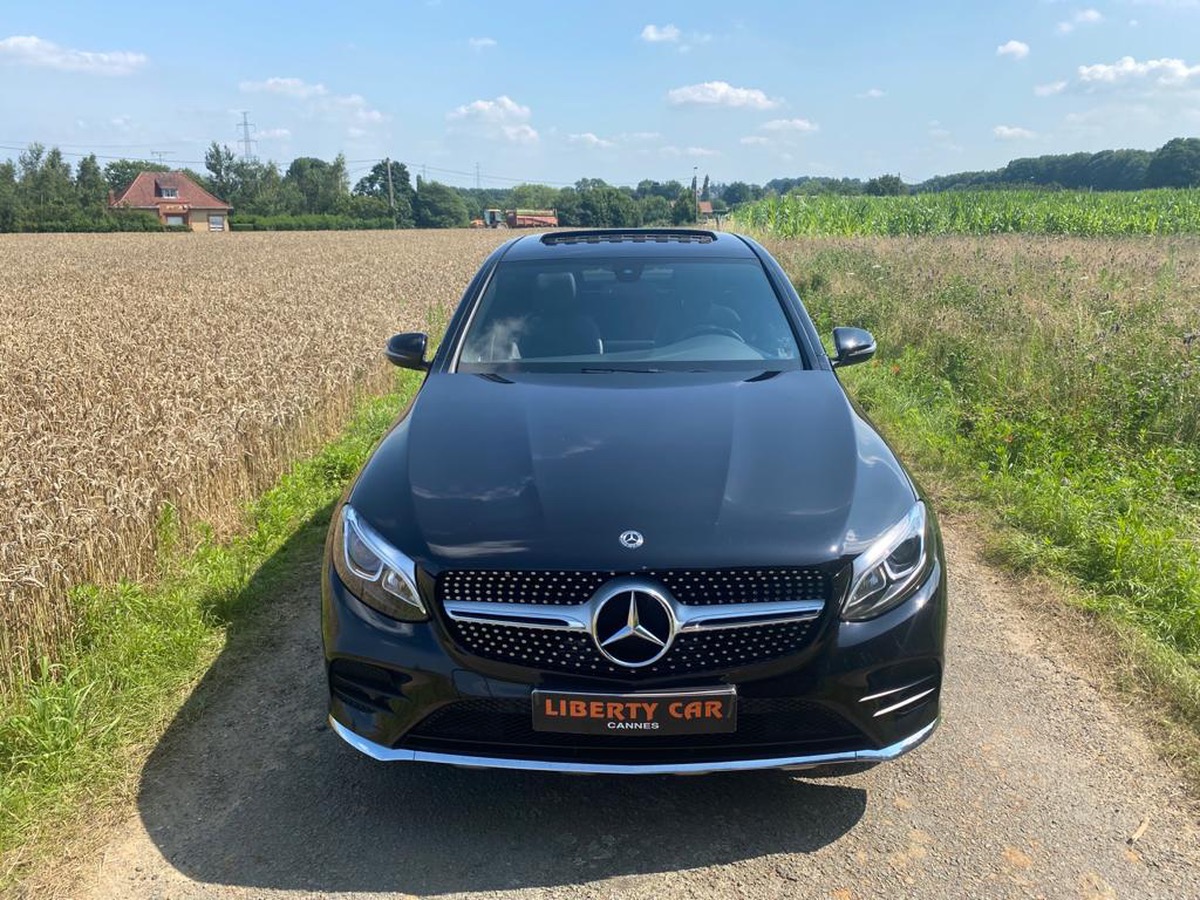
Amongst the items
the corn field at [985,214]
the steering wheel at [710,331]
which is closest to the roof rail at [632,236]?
the steering wheel at [710,331]

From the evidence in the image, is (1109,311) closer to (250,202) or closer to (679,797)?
(679,797)

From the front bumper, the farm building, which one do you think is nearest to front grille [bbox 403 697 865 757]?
the front bumper

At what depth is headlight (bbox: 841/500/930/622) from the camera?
2.45m

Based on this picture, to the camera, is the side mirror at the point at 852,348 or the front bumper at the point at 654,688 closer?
the front bumper at the point at 654,688

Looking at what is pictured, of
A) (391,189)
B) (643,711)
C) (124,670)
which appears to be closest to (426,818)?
(643,711)

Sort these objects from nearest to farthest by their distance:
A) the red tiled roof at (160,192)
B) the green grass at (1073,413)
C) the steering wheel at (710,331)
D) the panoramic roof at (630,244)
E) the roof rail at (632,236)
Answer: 1. the steering wheel at (710,331)
2. the green grass at (1073,413)
3. the panoramic roof at (630,244)
4. the roof rail at (632,236)
5. the red tiled roof at (160,192)

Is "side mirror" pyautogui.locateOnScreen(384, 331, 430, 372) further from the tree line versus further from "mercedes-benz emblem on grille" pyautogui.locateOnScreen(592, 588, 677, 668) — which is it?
the tree line

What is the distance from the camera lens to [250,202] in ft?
328

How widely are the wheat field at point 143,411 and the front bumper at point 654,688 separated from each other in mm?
1980

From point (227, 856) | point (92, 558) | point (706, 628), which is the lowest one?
point (227, 856)

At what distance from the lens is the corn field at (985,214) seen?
2588 cm

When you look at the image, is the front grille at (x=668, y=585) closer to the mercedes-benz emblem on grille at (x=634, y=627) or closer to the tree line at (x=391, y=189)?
the mercedes-benz emblem on grille at (x=634, y=627)

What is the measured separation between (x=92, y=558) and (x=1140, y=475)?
5.90m

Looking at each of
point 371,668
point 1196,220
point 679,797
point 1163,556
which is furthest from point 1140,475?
point 1196,220
